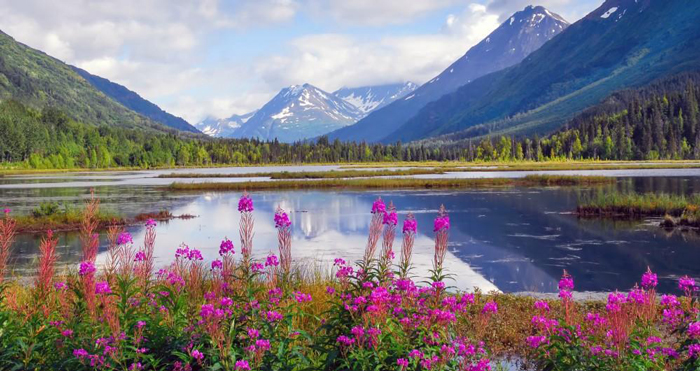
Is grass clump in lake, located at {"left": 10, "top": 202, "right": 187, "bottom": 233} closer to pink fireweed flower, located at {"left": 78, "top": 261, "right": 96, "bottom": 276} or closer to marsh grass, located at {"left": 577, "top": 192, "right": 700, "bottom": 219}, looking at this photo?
pink fireweed flower, located at {"left": 78, "top": 261, "right": 96, "bottom": 276}

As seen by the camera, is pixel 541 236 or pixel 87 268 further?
pixel 541 236

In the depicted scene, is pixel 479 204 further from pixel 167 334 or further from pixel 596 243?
pixel 167 334

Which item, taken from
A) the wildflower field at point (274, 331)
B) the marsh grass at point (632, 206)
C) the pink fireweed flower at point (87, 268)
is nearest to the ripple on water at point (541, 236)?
the marsh grass at point (632, 206)

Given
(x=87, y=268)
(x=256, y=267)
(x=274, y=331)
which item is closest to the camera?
(x=87, y=268)

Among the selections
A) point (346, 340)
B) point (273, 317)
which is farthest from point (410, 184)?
point (346, 340)

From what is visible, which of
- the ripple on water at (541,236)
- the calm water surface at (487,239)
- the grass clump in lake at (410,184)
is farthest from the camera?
the grass clump in lake at (410,184)

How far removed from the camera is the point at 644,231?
35.7 meters

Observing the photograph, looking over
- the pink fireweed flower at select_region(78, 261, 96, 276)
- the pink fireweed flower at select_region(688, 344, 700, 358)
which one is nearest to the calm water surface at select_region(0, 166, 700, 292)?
the pink fireweed flower at select_region(78, 261, 96, 276)

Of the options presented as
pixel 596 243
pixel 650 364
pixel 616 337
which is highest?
pixel 616 337

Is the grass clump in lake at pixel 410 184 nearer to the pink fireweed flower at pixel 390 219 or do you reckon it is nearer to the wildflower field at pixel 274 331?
the pink fireweed flower at pixel 390 219

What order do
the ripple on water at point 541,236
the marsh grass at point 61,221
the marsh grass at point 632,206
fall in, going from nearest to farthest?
the ripple on water at point 541,236 < the marsh grass at point 61,221 < the marsh grass at point 632,206

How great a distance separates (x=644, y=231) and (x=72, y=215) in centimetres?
4113

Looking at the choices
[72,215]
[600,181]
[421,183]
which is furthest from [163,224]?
[600,181]

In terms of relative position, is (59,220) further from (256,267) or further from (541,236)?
(256,267)
